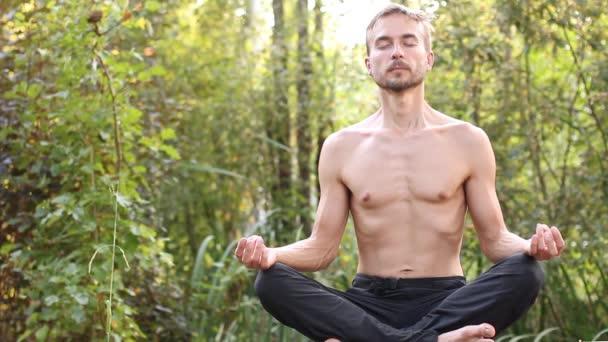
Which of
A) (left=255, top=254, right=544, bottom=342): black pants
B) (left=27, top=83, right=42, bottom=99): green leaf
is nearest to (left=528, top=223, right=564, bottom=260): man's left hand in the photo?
(left=255, top=254, right=544, bottom=342): black pants

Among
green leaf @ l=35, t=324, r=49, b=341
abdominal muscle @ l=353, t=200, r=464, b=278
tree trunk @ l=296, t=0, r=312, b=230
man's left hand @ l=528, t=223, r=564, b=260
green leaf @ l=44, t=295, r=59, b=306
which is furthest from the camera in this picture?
tree trunk @ l=296, t=0, r=312, b=230

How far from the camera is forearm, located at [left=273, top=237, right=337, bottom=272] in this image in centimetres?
359

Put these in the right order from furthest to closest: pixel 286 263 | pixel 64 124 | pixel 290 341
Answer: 1. pixel 290 341
2. pixel 64 124
3. pixel 286 263

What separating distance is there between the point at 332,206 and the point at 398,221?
267mm

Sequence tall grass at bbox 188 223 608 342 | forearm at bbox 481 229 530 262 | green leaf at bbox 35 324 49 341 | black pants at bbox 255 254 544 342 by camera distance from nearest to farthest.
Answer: black pants at bbox 255 254 544 342
forearm at bbox 481 229 530 262
green leaf at bbox 35 324 49 341
tall grass at bbox 188 223 608 342

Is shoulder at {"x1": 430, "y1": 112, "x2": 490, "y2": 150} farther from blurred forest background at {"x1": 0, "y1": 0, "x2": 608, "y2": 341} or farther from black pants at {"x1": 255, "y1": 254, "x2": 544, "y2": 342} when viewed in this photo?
blurred forest background at {"x1": 0, "y1": 0, "x2": 608, "y2": 341}

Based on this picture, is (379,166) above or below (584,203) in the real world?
above

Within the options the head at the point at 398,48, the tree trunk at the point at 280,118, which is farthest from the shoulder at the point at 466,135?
the tree trunk at the point at 280,118

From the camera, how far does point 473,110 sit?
625cm

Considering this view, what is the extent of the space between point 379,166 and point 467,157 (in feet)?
1.01

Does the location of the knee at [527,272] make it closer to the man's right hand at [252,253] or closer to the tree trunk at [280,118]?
the man's right hand at [252,253]

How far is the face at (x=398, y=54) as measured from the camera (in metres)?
3.66

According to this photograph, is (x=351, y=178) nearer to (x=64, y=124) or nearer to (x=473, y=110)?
(x=64, y=124)

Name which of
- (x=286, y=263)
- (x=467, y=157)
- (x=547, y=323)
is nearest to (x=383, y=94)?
(x=467, y=157)
